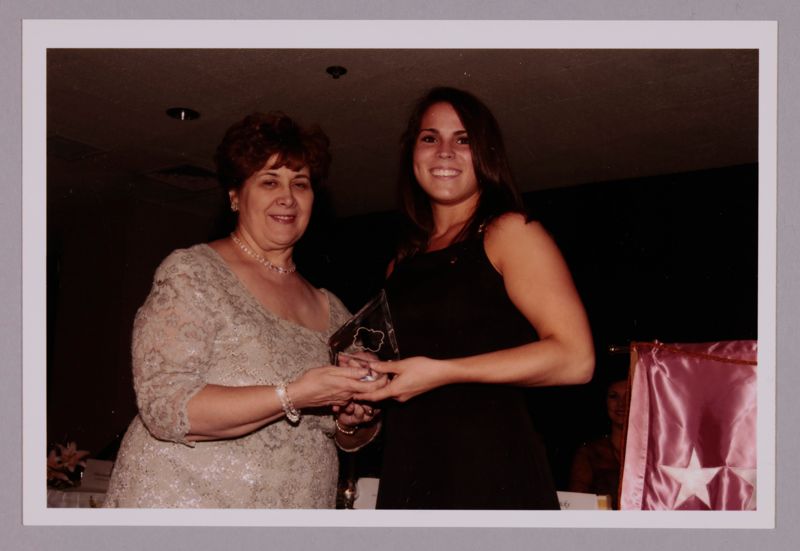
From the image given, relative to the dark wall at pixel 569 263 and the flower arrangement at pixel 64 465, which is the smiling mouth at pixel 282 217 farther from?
the flower arrangement at pixel 64 465

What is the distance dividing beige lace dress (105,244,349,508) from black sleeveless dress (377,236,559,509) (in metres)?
0.21

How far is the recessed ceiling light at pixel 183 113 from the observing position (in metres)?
1.98

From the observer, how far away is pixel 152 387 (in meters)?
1.79

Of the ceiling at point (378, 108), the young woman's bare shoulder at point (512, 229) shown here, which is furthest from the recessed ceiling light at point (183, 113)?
the young woman's bare shoulder at point (512, 229)

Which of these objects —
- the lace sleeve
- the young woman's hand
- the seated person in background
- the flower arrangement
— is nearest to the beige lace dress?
the lace sleeve

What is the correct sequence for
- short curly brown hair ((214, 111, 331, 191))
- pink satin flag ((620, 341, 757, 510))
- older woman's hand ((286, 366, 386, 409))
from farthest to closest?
short curly brown hair ((214, 111, 331, 191)), pink satin flag ((620, 341, 757, 510)), older woman's hand ((286, 366, 386, 409))

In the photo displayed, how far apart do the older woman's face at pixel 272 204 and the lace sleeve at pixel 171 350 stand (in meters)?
0.25

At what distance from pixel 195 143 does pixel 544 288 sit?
0.89 metres

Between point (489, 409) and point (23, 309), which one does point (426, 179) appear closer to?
point (489, 409)

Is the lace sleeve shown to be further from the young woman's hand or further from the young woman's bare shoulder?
the young woman's bare shoulder

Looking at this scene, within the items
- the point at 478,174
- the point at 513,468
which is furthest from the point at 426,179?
the point at 513,468

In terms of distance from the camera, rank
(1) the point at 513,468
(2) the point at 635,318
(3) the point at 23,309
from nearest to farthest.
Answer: (1) the point at 513,468
(3) the point at 23,309
(2) the point at 635,318

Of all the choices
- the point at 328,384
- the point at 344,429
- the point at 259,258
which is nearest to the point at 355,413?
the point at 344,429

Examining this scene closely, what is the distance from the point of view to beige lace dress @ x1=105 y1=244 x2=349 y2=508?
1.79 meters
